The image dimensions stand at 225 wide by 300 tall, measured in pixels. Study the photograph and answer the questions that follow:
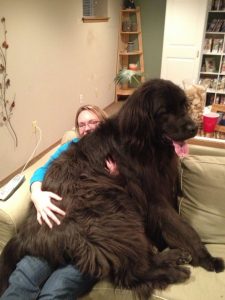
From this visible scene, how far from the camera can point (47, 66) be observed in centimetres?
361

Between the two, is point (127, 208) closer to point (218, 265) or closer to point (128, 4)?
point (218, 265)

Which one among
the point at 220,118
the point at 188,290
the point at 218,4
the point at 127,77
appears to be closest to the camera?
the point at 188,290

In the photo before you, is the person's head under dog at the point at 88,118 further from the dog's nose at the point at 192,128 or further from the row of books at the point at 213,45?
the row of books at the point at 213,45

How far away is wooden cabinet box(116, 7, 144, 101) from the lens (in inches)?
222

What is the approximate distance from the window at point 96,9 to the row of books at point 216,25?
5.54ft

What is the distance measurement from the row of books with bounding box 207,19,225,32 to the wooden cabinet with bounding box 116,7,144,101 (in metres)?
1.34

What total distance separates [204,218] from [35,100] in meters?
2.55

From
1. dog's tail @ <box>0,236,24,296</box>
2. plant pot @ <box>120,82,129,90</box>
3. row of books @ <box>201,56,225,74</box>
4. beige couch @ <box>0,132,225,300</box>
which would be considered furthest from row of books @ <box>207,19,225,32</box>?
dog's tail @ <box>0,236,24,296</box>

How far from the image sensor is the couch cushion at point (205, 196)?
4.90 feet

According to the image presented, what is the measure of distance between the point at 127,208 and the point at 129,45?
202 inches

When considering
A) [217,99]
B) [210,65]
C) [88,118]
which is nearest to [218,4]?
[210,65]

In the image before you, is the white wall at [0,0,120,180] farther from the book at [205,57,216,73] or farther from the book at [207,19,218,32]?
the book at [205,57,216,73]

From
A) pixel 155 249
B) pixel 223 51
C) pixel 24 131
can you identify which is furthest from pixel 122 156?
pixel 223 51

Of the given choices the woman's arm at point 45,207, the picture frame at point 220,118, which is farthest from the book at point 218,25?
the woman's arm at point 45,207
